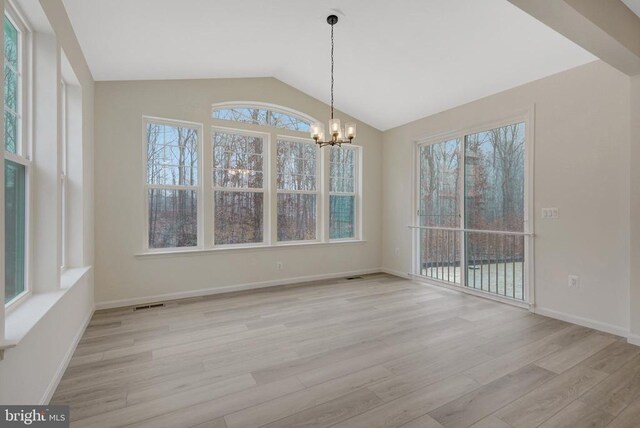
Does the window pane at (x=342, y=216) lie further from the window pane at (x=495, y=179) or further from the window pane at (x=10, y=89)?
the window pane at (x=10, y=89)

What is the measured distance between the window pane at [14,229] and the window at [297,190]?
3182 mm

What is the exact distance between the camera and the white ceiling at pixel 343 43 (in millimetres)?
2835

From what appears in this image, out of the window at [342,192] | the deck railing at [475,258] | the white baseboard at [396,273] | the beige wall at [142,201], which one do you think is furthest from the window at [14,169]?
the white baseboard at [396,273]

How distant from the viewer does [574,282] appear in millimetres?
3281

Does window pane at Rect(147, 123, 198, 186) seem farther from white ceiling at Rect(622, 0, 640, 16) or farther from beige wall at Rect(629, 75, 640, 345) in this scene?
beige wall at Rect(629, 75, 640, 345)

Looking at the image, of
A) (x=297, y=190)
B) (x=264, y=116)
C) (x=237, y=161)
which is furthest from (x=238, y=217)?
(x=264, y=116)

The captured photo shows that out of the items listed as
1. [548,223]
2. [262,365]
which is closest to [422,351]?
[262,365]

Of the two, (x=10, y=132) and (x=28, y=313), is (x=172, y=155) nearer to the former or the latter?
(x=10, y=132)

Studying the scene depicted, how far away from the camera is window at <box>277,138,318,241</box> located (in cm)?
499

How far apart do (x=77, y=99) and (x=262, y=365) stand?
306 centimetres

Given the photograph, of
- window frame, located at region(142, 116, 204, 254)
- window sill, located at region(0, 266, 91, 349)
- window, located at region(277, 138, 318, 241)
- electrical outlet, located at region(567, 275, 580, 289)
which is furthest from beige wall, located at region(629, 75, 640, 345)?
window frame, located at region(142, 116, 204, 254)

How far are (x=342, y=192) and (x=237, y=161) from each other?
1930 mm

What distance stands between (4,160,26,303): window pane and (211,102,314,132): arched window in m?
2.74

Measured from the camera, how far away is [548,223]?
11.5ft
